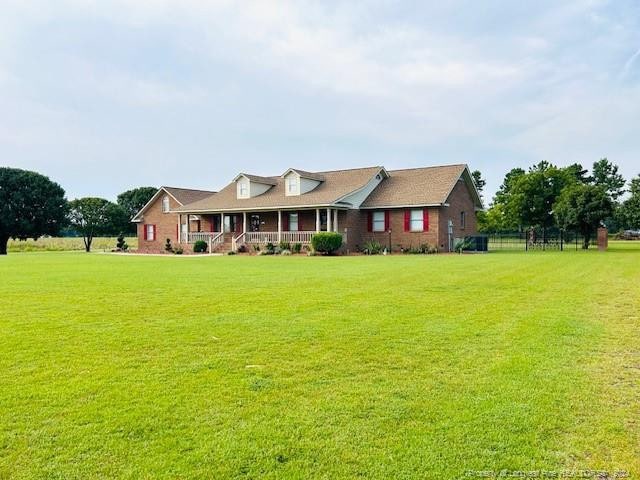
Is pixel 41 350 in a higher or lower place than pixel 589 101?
lower

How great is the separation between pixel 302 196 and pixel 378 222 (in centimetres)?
518

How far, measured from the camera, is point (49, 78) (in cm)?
1905

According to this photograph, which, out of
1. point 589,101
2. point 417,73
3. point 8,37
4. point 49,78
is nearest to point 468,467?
point 8,37

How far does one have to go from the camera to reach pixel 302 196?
31.9 m

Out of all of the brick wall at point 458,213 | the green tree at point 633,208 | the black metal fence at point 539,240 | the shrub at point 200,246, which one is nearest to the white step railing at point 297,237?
the shrub at point 200,246

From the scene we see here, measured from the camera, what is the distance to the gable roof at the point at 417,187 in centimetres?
2955

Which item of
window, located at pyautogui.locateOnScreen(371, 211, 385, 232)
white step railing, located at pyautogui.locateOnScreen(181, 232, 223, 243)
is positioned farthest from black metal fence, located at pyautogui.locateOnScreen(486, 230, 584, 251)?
white step railing, located at pyautogui.locateOnScreen(181, 232, 223, 243)

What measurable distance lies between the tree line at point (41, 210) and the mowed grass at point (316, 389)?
42.1 m

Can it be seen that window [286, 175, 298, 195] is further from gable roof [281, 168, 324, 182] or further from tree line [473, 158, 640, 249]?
tree line [473, 158, 640, 249]

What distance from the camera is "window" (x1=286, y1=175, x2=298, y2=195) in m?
32.7

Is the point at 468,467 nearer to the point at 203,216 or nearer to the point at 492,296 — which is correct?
the point at 492,296

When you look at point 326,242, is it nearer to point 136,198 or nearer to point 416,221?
point 416,221

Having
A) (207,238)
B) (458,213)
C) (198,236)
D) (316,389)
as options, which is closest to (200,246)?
(207,238)

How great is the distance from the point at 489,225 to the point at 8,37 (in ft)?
160
